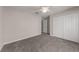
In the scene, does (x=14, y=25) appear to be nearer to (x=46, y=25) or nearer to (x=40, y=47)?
(x=40, y=47)

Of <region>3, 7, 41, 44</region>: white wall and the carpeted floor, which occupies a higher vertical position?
<region>3, 7, 41, 44</region>: white wall

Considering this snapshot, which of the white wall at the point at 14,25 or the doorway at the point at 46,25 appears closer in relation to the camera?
the white wall at the point at 14,25

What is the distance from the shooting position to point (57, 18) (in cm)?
599

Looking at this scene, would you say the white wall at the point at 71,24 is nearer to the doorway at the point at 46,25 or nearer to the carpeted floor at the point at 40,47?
the carpeted floor at the point at 40,47

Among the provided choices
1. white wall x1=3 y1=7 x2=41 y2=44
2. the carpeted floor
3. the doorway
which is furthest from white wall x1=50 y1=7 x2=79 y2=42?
white wall x1=3 y1=7 x2=41 y2=44

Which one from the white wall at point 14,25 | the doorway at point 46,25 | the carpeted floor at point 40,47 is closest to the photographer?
the carpeted floor at point 40,47

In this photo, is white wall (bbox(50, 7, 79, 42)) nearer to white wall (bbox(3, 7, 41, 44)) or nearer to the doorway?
the doorway

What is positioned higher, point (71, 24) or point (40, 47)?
point (71, 24)

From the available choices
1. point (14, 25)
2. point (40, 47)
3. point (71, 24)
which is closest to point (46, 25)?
point (71, 24)

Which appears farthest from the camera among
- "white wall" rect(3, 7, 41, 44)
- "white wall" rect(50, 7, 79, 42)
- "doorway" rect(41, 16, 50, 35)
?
"doorway" rect(41, 16, 50, 35)

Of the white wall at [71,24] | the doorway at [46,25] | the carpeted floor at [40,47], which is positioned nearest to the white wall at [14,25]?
the carpeted floor at [40,47]
